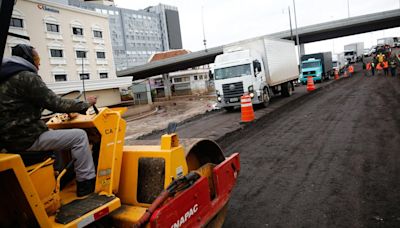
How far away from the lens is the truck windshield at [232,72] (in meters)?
16.5

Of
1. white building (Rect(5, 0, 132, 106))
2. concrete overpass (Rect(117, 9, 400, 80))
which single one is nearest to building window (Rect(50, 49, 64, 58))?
white building (Rect(5, 0, 132, 106))

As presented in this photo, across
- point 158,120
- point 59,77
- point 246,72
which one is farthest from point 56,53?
point 246,72

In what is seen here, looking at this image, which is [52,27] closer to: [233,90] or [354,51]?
[233,90]

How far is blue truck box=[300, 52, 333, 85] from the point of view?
3363cm

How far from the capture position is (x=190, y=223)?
3154 mm

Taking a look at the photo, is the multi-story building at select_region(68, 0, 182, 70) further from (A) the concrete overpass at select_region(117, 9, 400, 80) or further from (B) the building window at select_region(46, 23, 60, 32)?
(B) the building window at select_region(46, 23, 60, 32)

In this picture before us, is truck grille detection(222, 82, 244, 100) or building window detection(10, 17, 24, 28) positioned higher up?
building window detection(10, 17, 24, 28)

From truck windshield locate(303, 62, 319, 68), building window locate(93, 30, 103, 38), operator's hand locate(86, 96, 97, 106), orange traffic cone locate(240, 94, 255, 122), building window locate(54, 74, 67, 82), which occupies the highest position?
building window locate(93, 30, 103, 38)

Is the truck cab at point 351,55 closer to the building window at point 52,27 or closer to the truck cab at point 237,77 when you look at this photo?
the building window at point 52,27

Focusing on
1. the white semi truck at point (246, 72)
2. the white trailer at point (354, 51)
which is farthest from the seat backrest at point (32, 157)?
the white trailer at point (354, 51)

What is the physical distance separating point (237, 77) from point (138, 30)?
117412 millimetres

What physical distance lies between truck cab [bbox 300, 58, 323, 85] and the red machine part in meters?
32.1

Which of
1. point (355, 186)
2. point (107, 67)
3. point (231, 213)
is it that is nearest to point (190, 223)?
point (231, 213)

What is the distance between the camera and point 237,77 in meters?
16.7
